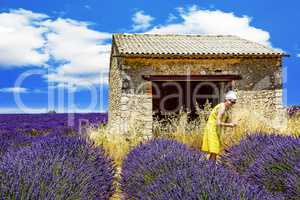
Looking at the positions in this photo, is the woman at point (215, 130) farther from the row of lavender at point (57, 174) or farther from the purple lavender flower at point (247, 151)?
the row of lavender at point (57, 174)

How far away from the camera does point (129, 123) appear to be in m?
11.4

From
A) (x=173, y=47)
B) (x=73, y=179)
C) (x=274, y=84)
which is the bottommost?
(x=73, y=179)

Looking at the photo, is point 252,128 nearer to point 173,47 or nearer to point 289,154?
point 173,47

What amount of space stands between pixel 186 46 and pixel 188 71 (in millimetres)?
1389

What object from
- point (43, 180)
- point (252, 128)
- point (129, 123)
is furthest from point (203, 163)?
point (129, 123)

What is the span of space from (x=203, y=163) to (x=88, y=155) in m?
1.26

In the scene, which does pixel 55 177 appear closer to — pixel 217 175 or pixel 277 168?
pixel 217 175

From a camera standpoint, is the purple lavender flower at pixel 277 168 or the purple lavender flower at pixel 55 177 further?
the purple lavender flower at pixel 277 168

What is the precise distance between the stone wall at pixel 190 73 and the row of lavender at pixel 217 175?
6.07 meters

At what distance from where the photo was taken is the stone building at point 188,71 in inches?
456

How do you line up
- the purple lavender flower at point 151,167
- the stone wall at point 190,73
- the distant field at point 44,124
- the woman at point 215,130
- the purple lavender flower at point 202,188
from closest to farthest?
the purple lavender flower at point 202,188 < the purple lavender flower at point 151,167 < the woman at point 215,130 < the stone wall at point 190,73 < the distant field at point 44,124

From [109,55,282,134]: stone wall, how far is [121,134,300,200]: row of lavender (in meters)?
6.07

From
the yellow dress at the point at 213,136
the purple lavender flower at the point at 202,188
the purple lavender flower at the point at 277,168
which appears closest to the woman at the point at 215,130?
the yellow dress at the point at 213,136

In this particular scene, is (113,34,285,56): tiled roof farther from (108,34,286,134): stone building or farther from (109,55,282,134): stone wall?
(109,55,282,134): stone wall
